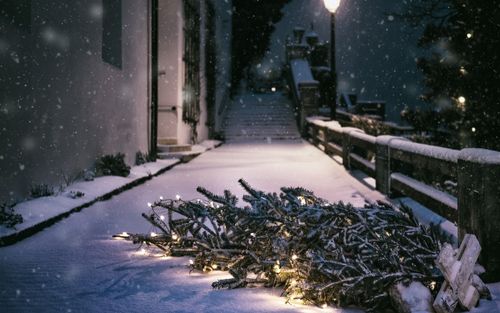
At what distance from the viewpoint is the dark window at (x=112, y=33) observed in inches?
411

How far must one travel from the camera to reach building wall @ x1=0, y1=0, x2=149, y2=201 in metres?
6.20

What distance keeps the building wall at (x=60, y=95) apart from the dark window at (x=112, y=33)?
0.64 feet

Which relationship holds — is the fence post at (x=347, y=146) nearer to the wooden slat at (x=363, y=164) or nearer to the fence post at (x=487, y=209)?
the wooden slat at (x=363, y=164)

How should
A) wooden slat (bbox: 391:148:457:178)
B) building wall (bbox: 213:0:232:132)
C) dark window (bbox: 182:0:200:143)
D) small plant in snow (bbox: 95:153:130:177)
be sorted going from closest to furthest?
wooden slat (bbox: 391:148:457:178), small plant in snow (bbox: 95:153:130:177), dark window (bbox: 182:0:200:143), building wall (bbox: 213:0:232:132)

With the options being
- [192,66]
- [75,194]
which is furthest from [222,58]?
[75,194]

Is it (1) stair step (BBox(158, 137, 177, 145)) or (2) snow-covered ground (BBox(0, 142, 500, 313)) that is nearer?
(2) snow-covered ground (BBox(0, 142, 500, 313))

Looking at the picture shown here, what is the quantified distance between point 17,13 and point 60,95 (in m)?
1.62

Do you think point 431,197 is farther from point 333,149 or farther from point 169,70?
point 169,70

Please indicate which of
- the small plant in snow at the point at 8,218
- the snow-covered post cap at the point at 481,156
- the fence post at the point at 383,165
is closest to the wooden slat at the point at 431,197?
the fence post at the point at 383,165

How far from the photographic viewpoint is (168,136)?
15.3 meters

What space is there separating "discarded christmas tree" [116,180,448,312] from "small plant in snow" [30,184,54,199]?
126 inches

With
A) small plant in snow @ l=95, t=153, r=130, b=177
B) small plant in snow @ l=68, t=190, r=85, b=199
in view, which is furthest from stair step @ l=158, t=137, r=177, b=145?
small plant in snow @ l=68, t=190, r=85, b=199

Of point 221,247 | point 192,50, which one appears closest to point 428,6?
point 192,50

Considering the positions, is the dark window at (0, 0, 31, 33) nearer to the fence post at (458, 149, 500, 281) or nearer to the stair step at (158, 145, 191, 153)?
the fence post at (458, 149, 500, 281)
